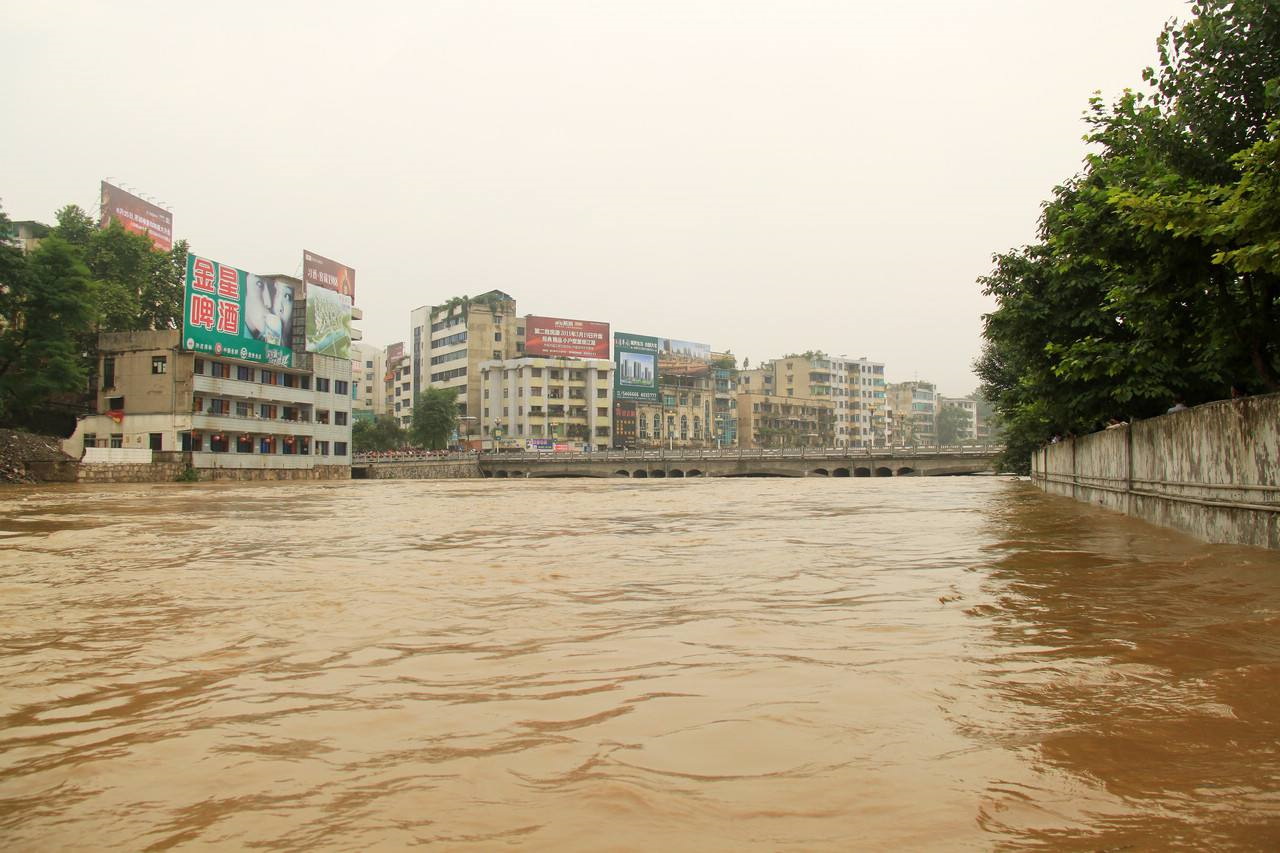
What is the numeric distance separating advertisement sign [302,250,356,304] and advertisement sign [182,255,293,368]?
16.3ft

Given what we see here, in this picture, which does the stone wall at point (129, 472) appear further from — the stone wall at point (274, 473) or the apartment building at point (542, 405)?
the apartment building at point (542, 405)

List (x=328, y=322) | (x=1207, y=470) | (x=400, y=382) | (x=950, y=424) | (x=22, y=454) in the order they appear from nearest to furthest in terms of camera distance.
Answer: (x=1207, y=470), (x=22, y=454), (x=328, y=322), (x=400, y=382), (x=950, y=424)

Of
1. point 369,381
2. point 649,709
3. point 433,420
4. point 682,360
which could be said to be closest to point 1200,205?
point 649,709

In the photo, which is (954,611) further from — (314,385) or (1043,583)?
(314,385)

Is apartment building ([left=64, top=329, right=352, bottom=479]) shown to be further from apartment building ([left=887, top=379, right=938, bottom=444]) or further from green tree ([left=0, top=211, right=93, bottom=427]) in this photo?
apartment building ([left=887, top=379, right=938, bottom=444])

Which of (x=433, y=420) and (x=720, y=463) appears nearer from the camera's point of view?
(x=720, y=463)

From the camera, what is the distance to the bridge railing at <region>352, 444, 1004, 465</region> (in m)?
67.3

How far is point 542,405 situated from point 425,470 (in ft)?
65.9

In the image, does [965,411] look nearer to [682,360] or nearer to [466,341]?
[682,360]

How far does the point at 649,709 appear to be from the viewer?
3664 millimetres

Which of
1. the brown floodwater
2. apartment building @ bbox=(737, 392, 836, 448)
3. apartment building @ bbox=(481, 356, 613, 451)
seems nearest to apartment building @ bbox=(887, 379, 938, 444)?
apartment building @ bbox=(737, 392, 836, 448)

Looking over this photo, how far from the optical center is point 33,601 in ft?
22.9

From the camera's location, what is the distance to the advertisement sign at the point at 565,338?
A: 275 ft

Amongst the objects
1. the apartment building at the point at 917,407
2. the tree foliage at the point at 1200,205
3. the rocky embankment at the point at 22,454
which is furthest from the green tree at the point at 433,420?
the apartment building at the point at 917,407
